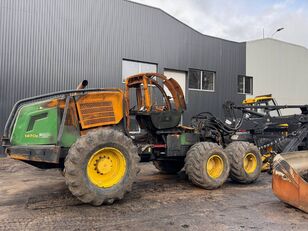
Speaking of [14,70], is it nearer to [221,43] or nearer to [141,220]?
[141,220]

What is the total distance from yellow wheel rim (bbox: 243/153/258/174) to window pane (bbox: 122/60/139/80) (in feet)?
29.9

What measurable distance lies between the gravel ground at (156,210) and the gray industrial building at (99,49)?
22.5 feet

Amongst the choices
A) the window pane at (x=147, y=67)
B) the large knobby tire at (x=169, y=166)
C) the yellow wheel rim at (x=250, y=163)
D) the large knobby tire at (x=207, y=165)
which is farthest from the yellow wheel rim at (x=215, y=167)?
the window pane at (x=147, y=67)

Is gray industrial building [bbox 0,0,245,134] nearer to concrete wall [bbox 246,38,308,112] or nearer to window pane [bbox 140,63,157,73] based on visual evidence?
window pane [bbox 140,63,157,73]

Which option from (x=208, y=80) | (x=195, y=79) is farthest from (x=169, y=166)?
(x=208, y=80)

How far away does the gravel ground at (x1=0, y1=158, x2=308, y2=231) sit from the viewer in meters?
5.00

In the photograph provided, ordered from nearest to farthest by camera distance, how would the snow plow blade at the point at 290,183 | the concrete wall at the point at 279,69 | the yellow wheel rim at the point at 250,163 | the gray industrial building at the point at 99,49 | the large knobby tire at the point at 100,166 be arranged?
the snow plow blade at the point at 290,183
the large knobby tire at the point at 100,166
the yellow wheel rim at the point at 250,163
the gray industrial building at the point at 99,49
the concrete wall at the point at 279,69

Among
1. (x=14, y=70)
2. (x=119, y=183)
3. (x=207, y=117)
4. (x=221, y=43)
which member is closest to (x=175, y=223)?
(x=119, y=183)

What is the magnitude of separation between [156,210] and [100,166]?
1297mm

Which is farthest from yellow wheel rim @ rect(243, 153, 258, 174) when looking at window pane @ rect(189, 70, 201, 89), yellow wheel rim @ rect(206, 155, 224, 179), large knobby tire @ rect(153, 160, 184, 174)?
window pane @ rect(189, 70, 201, 89)

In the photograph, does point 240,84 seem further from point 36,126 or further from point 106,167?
point 36,126

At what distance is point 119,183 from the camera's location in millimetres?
6074

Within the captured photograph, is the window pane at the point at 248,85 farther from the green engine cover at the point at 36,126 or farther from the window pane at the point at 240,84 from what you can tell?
the green engine cover at the point at 36,126

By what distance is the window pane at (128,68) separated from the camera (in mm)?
16195
